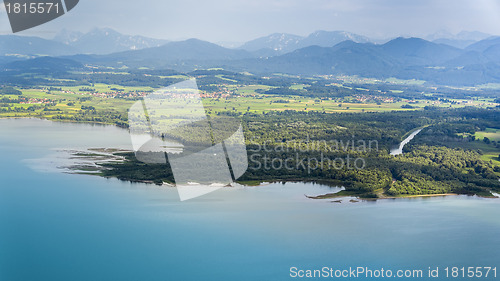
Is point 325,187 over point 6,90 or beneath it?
beneath

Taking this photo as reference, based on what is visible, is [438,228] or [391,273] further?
[438,228]

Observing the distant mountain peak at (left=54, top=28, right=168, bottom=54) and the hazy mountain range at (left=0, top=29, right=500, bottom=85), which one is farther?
the distant mountain peak at (left=54, top=28, right=168, bottom=54)

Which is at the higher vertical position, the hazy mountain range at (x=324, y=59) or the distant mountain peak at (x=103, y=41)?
the distant mountain peak at (x=103, y=41)

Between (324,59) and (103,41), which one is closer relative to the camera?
(324,59)

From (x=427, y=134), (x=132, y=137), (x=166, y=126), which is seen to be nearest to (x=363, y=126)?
(x=427, y=134)

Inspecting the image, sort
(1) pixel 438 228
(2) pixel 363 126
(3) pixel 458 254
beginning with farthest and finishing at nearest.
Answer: (2) pixel 363 126
(1) pixel 438 228
(3) pixel 458 254

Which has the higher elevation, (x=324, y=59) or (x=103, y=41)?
(x=103, y=41)

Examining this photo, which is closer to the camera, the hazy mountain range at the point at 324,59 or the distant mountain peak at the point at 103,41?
the hazy mountain range at the point at 324,59

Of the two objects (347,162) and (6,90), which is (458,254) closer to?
(347,162)

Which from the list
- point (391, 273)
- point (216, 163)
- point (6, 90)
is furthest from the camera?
point (6, 90)

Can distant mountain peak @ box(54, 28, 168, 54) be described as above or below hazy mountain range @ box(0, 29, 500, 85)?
above
